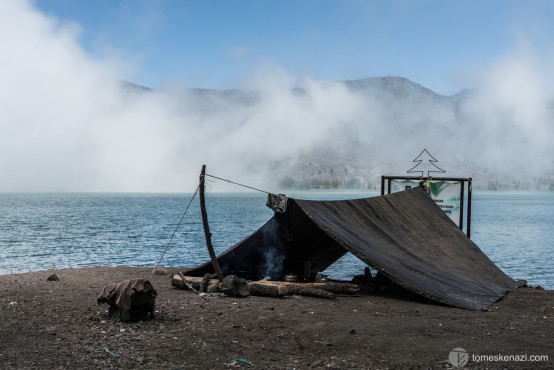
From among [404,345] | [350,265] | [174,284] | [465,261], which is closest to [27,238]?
[350,265]

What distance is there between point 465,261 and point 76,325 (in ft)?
29.1

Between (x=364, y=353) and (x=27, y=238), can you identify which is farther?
Answer: (x=27, y=238)

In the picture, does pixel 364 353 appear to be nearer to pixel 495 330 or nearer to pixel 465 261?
pixel 495 330

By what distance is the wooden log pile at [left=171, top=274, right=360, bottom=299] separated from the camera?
10.6 meters

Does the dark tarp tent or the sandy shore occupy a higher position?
the dark tarp tent

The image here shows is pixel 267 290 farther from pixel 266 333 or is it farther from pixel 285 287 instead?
pixel 266 333

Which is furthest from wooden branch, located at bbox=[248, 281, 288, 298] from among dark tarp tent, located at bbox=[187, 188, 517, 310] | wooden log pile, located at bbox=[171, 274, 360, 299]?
dark tarp tent, located at bbox=[187, 188, 517, 310]

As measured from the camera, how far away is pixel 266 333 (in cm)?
776

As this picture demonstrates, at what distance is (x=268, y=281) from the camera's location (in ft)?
36.9

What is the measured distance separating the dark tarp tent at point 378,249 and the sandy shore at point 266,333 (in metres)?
0.65

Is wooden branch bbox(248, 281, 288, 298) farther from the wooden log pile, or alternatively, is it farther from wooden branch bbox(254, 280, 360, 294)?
wooden branch bbox(254, 280, 360, 294)

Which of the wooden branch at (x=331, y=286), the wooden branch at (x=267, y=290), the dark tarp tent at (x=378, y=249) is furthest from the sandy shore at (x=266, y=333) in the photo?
the dark tarp tent at (x=378, y=249)

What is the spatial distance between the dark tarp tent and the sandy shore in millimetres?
653

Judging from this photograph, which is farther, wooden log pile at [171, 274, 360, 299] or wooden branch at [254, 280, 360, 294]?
wooden branch at [254, 280, 360, 294]
